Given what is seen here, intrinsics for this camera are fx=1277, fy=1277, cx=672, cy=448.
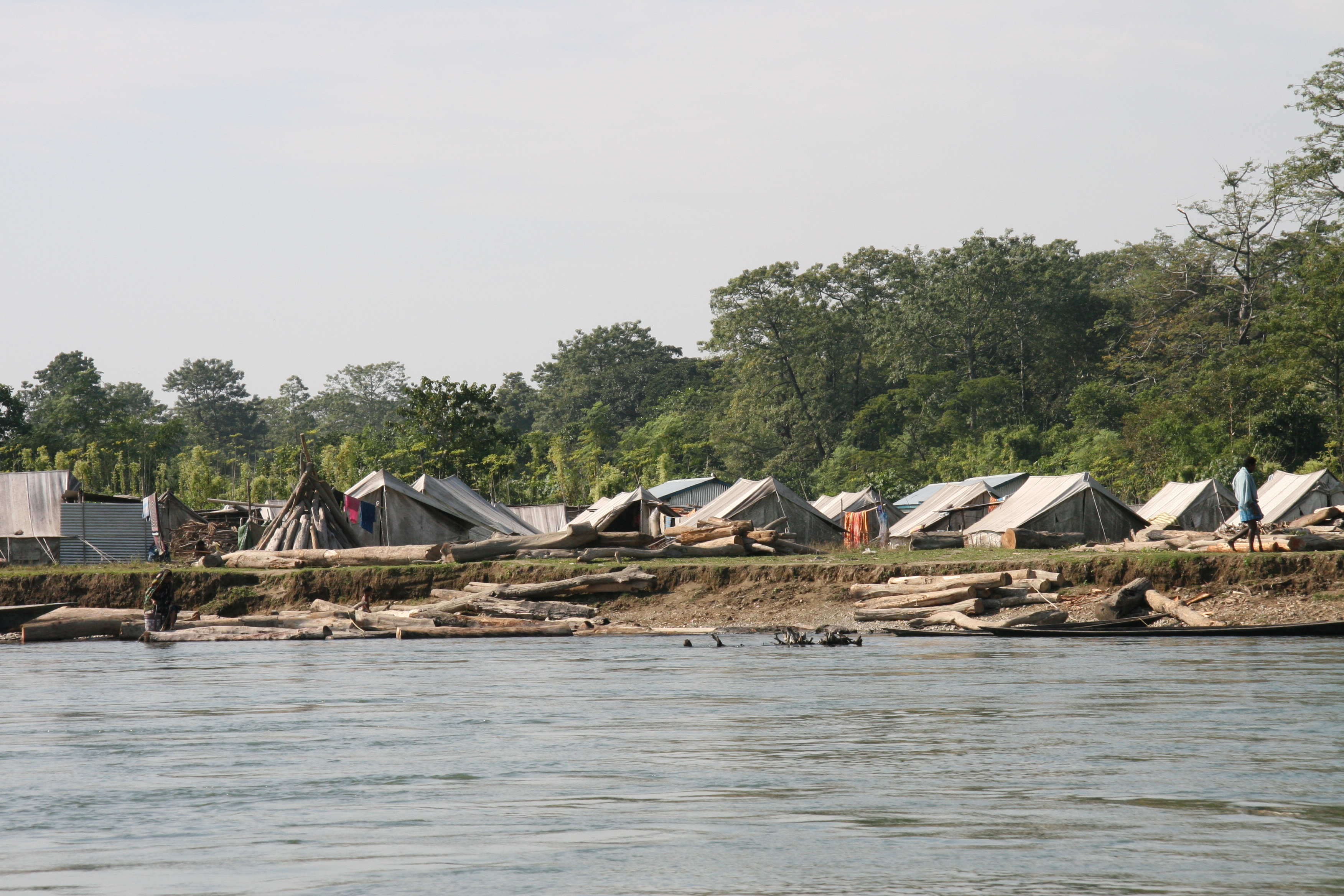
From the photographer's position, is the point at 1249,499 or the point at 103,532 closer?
the point at 1249,499

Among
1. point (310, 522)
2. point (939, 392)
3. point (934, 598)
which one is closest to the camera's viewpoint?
point (934, 598)

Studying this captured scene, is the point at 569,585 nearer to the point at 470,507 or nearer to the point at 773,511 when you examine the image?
the point at 470,507

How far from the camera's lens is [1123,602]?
1959 cm

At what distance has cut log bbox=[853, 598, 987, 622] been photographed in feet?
70.5

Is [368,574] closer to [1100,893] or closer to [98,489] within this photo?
[1100,893]

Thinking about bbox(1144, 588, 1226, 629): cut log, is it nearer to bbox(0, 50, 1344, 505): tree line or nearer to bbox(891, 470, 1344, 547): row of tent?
bbox(891, 470, 1344, 547): row of tent

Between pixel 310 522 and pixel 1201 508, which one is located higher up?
pixel 310 522

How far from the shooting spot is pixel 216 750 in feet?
34.4

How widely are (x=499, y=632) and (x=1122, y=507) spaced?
19.7 m

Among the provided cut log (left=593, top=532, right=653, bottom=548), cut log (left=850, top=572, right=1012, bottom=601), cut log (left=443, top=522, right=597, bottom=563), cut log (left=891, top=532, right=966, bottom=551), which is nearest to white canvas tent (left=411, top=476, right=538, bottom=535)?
cut log (left=443, top=522, right=597, bottom=563)

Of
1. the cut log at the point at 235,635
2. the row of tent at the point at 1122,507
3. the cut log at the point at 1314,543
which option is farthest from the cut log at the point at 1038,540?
the cut log at the point at 235,635

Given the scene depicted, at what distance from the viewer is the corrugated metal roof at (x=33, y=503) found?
3847 cm

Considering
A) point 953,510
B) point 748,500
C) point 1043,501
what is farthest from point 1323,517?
point 748,500

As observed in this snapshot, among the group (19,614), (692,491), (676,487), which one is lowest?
(19,614)
